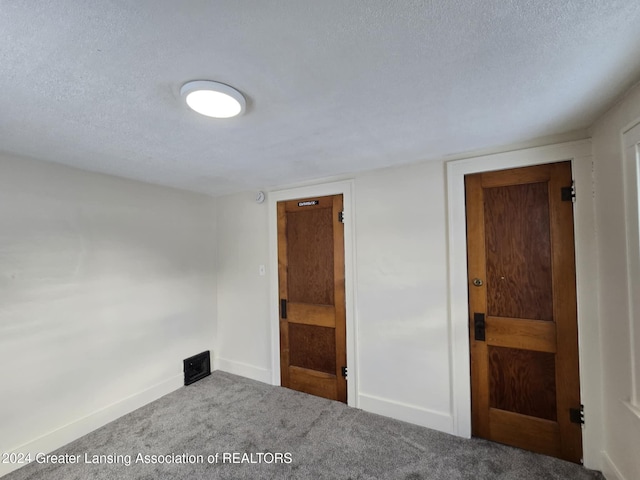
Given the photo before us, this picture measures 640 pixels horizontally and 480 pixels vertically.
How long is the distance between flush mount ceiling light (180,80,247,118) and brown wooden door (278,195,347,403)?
1496 mm

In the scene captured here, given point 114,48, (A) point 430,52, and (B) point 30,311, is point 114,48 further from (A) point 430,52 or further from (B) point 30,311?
(B) point 30,311

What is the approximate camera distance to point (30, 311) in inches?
81.0

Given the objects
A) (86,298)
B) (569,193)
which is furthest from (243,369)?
(569,193)

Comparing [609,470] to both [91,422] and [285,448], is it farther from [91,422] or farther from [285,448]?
[91,422]

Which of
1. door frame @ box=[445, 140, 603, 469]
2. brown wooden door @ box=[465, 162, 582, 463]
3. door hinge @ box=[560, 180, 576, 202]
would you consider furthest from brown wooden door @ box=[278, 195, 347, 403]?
door hinge @ box=[560, 180, 576, 202]

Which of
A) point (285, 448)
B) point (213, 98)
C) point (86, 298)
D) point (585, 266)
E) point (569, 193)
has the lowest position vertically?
point (285, 448)

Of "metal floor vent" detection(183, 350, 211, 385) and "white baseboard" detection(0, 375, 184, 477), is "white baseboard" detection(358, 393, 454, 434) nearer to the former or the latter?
"metal floor vent" detection(183, 350, 211, 385)

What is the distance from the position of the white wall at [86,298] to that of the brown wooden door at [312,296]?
3.79 feet

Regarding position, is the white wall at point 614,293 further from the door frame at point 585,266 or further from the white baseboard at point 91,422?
the white baseboard at point 91,422

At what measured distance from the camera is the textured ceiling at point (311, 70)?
849 mm

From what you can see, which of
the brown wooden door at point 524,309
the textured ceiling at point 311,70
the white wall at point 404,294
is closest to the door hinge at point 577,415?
the brown wooden door at point 524,309

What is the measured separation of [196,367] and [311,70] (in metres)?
3.35

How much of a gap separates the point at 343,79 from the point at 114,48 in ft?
2.81

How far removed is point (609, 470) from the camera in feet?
5.45
